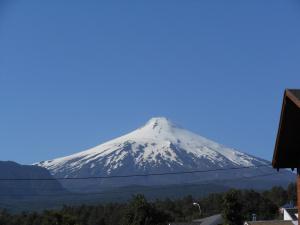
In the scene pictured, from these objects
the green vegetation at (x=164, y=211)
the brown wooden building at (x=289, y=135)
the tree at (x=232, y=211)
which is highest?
the green vegetation at (x=164, y=211)

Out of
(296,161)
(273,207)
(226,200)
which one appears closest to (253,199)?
(273,207)

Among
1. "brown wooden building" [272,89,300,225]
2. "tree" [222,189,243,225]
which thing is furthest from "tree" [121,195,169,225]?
"brown wooden building" [272,89,300,225]

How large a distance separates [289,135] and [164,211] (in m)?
76.6

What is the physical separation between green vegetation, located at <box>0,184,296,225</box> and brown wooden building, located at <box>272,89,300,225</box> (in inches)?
1841

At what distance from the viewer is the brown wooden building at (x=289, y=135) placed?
1548 centimetres

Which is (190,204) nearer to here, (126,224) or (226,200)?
(126,224)

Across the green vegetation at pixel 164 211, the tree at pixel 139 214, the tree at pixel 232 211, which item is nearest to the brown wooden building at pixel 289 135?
the green vegetation at pixel 164 211

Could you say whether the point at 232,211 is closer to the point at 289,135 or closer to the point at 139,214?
the point at 139,214

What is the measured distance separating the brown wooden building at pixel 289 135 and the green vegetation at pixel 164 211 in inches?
1841

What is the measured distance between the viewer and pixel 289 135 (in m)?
16.5

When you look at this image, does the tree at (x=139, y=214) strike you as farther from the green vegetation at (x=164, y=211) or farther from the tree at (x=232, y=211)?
the tree at (x=232, y=211)

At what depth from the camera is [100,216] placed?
11112cm

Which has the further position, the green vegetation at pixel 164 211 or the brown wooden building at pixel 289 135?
the green vegetation at pixel 164 211

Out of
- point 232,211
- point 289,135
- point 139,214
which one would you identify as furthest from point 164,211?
point 289,135
